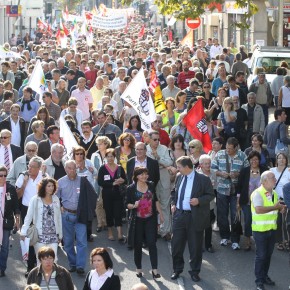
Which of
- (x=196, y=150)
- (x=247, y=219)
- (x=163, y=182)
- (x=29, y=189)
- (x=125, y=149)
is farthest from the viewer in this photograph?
(x=125, y=149)

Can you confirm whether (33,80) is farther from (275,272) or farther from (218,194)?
(275,272)

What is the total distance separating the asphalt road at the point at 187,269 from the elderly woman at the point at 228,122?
424 cm

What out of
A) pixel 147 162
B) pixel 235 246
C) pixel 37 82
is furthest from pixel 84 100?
pixel 235 246

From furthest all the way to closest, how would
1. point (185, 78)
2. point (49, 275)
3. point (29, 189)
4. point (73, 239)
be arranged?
point (185, 78) → point (29, 189) → point (73, 239) → point (49, 275)

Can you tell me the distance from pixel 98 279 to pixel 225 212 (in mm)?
4840

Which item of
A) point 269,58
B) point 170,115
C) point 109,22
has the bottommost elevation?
point 170,115

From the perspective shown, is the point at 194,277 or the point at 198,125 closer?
the point at 194,277

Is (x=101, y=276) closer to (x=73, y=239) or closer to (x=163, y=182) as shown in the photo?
(x=73, y=239)

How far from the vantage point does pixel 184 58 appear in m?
30.1

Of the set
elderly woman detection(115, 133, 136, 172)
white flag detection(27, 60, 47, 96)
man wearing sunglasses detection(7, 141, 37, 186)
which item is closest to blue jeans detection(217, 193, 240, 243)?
elderly woman detection(115, 133, 136, 172)

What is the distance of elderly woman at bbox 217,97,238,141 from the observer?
18844 mm

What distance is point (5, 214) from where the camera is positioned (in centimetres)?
1309

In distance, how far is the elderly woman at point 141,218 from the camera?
13008 millimetres

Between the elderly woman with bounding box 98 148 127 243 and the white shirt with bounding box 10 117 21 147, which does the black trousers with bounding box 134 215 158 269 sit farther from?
the white shirt with bounding box 10 117 21 147
